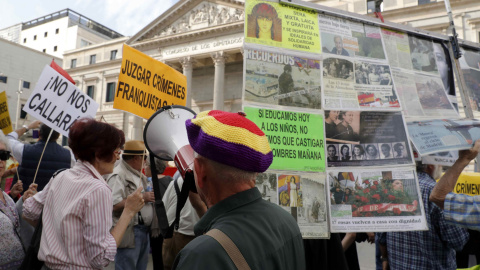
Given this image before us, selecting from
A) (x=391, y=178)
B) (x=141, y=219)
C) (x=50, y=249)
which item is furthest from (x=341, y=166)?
(x=141, y=219)

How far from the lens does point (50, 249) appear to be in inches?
70.7

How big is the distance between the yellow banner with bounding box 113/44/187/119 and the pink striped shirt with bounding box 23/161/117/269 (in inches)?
43.4

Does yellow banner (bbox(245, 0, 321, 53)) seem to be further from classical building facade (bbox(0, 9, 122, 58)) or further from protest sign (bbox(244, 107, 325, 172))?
classical building facade (bbox(0, 9, 122, 58))

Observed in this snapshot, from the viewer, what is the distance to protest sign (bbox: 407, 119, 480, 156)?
7.06 feet

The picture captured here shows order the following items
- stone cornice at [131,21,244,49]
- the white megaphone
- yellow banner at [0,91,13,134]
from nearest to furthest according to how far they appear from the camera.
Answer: the white megaphone < yellow banner at [0,91,13,134] < stone cornice at [131,21,244,49]

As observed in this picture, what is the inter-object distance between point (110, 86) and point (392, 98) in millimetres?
34964

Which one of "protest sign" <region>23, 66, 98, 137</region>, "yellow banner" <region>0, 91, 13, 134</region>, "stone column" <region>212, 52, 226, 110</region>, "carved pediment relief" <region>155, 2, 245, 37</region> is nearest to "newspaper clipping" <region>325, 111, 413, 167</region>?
"protest sign" <region>23, 66, 98, 137</region>

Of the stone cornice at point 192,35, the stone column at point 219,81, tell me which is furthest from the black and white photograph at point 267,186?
the stone cornice at point 192,35

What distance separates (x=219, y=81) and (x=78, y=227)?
25.8 meters

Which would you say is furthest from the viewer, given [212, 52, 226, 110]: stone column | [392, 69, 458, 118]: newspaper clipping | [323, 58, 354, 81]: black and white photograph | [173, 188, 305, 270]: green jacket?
[212, 52, 226, 110]: stone column

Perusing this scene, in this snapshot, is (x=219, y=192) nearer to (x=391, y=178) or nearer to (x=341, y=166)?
(x=341, y=166)

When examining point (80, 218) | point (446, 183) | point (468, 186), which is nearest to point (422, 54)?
point (446, 183)

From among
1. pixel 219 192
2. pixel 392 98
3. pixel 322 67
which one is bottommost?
pixel 219 192

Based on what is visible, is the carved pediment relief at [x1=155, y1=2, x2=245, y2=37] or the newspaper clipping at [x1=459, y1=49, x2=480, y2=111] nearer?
the newspaper clipping at [x1=459, y1=49, x2=480, y2=111]
